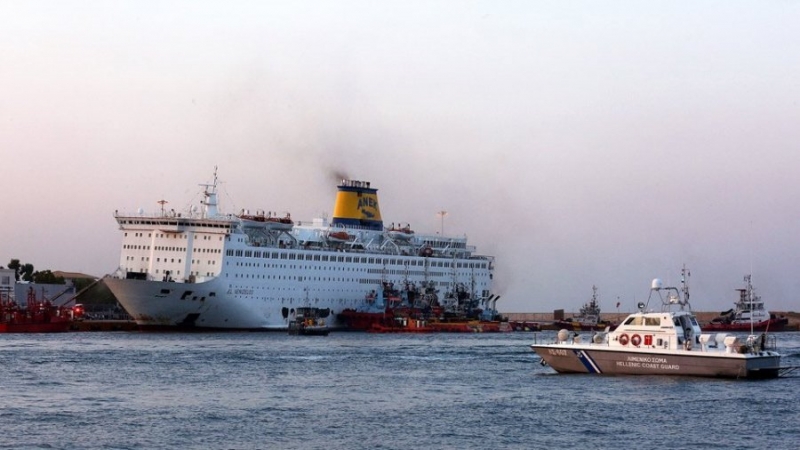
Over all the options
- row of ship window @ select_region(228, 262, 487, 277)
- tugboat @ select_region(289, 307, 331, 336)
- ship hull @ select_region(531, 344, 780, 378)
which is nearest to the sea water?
ship hull @ select_region(531, 344, 780, 378)

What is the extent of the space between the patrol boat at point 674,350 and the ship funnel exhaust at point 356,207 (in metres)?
58.9

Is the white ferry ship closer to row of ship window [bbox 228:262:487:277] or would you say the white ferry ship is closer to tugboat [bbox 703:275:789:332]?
row of ship window [bbox 228:262:487:277]

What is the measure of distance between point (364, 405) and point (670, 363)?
37.7ft

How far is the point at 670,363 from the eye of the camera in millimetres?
42656

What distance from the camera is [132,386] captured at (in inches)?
1689

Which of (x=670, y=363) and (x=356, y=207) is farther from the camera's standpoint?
(x=356, y=207)

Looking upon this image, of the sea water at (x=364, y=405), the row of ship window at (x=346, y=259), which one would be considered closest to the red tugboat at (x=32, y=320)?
Answer: the row of ship window at (x=346, y=259)

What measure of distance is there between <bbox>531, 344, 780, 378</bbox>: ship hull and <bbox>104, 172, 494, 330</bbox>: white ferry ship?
1686 inches

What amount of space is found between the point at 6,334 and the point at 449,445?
2178 inches

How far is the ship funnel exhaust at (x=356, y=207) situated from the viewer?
102750 millimetres

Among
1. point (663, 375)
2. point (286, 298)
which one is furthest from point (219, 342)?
point (663, 375)

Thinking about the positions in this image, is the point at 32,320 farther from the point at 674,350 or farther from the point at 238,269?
the point at 674,350

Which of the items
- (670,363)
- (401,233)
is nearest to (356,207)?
(401,233)

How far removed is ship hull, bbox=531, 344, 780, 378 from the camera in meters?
41.8
